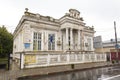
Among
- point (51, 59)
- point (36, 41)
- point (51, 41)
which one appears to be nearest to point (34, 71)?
point (51, 59)

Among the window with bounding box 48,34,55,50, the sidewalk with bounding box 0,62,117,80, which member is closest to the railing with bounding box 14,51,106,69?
the sidewalk with bounding box 0,62,117,80

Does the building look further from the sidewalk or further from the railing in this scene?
the sidewalk

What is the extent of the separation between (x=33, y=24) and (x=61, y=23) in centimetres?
467

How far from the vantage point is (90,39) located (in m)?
20.7

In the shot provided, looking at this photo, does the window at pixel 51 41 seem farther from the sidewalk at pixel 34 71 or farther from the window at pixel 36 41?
the sidewalk at pixel 34 71

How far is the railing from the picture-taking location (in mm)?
8141

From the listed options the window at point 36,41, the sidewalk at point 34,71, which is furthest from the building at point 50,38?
the sidewalk at point 34,71

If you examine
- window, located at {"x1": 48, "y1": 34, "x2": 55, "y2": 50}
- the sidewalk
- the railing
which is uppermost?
window, located at {"x1": 48, "y1": 34, "x2": 55, "y2": 50}

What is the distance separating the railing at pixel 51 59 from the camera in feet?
26.7

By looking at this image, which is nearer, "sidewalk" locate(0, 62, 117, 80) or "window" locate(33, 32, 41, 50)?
"sidewalk" locate(0, 62, 117, 80)

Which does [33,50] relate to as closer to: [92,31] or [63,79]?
[63,79]

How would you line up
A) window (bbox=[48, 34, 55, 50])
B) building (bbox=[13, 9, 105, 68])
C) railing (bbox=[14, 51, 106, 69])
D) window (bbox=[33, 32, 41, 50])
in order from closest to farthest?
railing (bbox=[14, 51, 106, 69]) < building (bbox=[13, 9, 105, 68]) < window (bbox=[33, 32, 41, 50]) < window (bbox=[48, 34, 55, 50])

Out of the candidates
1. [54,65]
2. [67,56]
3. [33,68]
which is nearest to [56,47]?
[67,56]

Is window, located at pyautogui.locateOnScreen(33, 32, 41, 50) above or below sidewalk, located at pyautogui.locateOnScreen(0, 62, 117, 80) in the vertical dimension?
above
